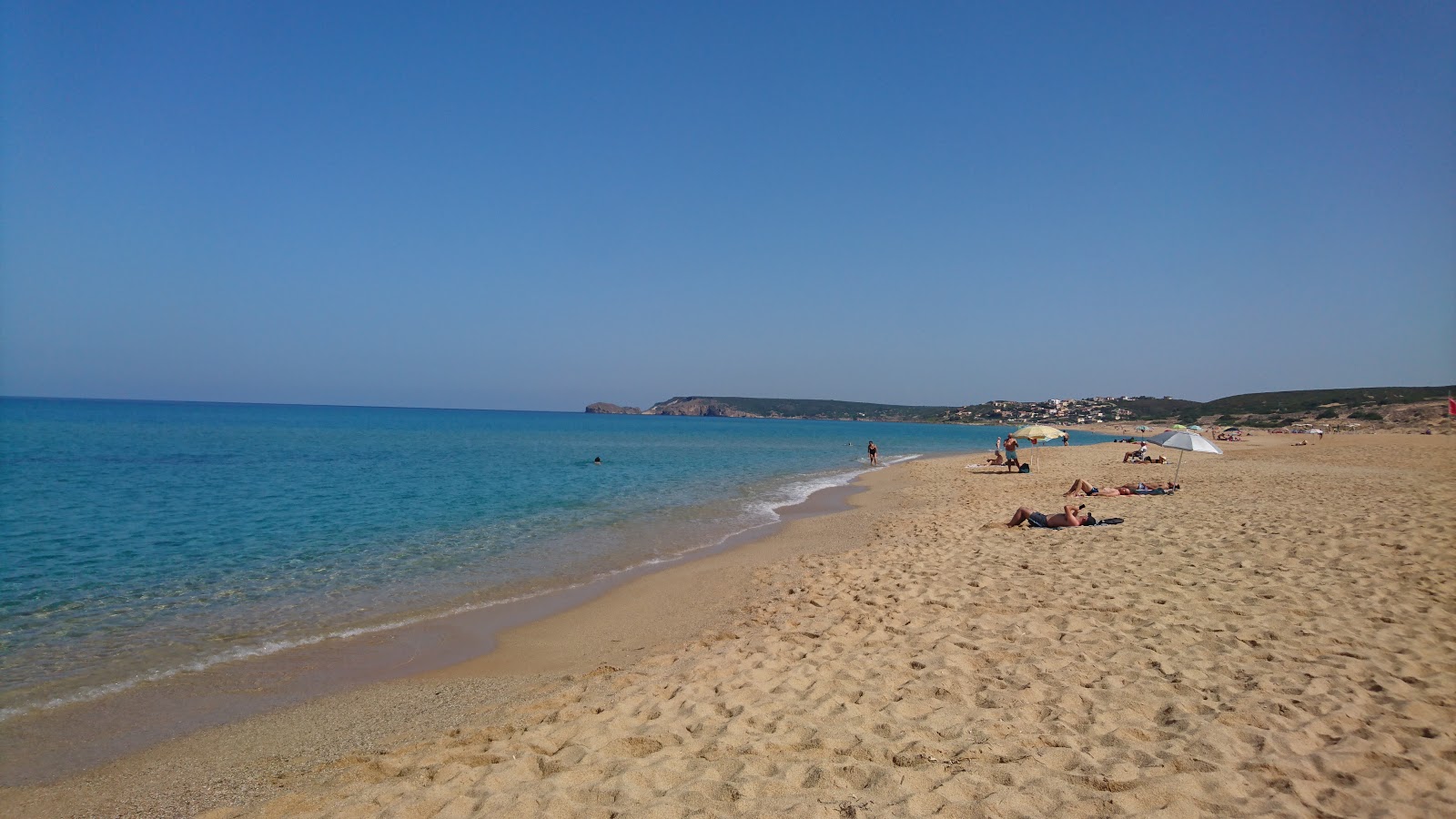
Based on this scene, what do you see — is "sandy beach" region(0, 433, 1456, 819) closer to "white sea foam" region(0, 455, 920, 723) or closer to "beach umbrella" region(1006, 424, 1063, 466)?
"white sea foam" region(0, 455, 920, 723)

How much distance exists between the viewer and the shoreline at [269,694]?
5.72m

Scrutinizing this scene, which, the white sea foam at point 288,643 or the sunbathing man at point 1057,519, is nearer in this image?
the white sea foam at point 288,643

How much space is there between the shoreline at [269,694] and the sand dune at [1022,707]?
1.48m

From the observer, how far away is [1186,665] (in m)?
5.75

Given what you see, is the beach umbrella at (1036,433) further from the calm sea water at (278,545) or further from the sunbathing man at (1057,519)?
the sunbathing man at (1057,519)

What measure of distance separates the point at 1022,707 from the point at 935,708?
0.63m

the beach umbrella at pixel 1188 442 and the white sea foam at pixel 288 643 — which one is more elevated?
the beach umbrella at pixel 1188 442

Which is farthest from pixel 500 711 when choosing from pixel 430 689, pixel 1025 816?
pixel 1025 816

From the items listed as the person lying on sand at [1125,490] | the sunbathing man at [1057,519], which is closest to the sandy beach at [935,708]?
the sunbathing man at [1057,519]

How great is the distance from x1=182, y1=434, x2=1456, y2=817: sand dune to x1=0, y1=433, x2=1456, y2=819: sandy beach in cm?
3

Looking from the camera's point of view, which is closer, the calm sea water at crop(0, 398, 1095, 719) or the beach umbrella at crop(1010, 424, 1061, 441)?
the calm sea water at crop(0, 398, 1095, 719)

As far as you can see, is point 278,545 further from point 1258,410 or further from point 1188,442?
point 1258,410

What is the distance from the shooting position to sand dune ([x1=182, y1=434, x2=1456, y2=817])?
399cm

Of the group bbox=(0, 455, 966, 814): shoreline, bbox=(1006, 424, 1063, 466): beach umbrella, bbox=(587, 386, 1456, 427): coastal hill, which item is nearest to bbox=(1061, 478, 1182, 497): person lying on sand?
bbox=(1006, 424, 1063, 466): beach umbrella
